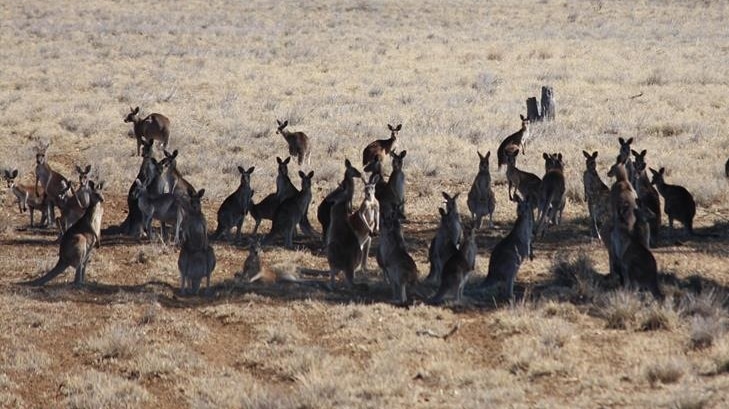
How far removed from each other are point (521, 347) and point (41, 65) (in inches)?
1136

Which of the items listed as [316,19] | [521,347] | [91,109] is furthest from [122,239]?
[316,19]

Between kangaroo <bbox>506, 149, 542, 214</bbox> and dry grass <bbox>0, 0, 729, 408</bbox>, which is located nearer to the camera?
dry grass <bbox>0, 0, 729, 408</bbox>

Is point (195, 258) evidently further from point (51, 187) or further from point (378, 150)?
point (378, 150)

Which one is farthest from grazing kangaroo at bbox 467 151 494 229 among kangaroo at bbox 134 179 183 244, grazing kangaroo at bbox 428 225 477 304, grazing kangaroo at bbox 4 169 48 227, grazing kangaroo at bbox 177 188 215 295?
grazing kangaroo at bbox 4 169 48 227

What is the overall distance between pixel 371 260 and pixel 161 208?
3.08 m

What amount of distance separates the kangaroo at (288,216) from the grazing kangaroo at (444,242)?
8.63 ft

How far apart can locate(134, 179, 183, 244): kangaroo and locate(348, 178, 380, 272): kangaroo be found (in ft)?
8.60

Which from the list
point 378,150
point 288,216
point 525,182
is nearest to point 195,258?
point 288,216

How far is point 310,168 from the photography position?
21.5 metres

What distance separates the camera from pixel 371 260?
15.2 m

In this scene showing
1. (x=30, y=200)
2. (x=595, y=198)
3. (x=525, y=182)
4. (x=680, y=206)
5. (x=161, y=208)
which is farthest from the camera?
(x=30, y=200)

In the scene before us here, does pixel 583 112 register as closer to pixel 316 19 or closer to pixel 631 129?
pixel 631 129

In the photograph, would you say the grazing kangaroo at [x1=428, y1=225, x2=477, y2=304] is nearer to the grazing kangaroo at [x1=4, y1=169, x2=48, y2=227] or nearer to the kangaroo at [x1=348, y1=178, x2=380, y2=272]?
the kangaroo at [x1=348, y1=178, x2=380, y2=272]

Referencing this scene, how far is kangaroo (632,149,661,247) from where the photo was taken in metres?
14.9
